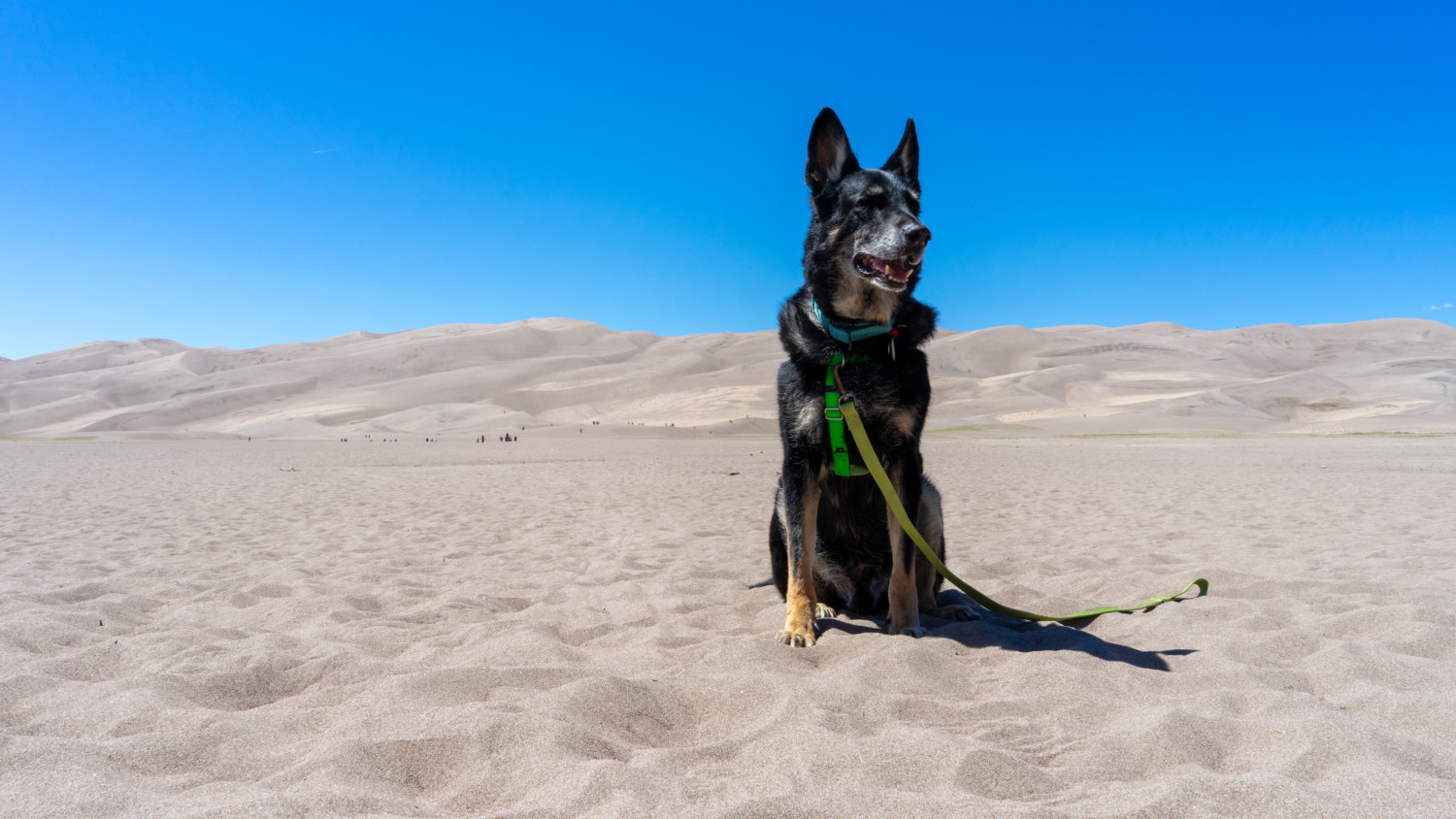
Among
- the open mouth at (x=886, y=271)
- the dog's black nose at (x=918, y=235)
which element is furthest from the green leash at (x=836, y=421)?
the dog's black nose at (x=918, y=235)

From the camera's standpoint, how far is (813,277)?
3598 millimetres

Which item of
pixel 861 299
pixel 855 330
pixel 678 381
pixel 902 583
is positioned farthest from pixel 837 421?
pixel 678 381

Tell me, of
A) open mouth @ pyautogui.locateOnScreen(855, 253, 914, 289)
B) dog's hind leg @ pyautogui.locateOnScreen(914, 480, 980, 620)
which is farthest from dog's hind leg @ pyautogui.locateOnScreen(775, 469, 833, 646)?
open mouth @ pyautogui.locateOnScreen(855, 253, 914, 289)

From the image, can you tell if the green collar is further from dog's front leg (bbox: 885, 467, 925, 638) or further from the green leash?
dog's front leg (bbox: 885, 467, 925, 638)

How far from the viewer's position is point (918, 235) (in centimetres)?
319

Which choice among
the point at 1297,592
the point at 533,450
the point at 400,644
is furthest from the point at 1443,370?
the point at 400,644

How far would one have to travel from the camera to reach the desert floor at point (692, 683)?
1.90 metres

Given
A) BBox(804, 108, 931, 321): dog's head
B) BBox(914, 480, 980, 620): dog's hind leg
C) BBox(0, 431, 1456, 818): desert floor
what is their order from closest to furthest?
BBox(0, 431, 1456, 818): desert floor → BBox(804, 108, 931, 321): dog's head → BBox(914, 480, 980, 620): dog's hind leg

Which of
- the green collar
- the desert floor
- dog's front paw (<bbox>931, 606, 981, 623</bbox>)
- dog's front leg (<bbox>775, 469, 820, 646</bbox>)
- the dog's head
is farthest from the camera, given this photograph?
dog's front paw (<bbox>931, 606, 981, 623</bbox>)

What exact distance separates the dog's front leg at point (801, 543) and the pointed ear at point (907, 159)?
166cm

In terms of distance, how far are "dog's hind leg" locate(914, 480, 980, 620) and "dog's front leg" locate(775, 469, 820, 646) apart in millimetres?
566

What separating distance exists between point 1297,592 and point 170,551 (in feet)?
27.1

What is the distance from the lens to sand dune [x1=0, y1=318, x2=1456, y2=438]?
45350 millimetres

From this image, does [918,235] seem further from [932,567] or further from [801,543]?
[932,567]
